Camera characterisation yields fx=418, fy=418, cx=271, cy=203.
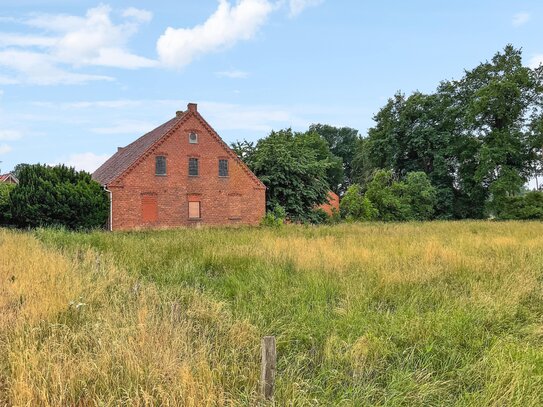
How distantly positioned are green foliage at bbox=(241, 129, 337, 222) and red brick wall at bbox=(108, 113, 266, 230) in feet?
4.51

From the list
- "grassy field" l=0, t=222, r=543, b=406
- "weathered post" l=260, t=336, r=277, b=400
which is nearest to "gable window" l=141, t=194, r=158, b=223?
"grassy field" l=0, t=222, r=543, b=406

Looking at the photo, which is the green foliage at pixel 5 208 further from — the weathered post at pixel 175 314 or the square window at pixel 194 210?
the weathered post at pixel 175 314

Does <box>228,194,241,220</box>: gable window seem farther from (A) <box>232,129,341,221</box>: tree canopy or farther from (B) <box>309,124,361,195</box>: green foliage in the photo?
(B) <box>309,124,361,195</box>: green foliage

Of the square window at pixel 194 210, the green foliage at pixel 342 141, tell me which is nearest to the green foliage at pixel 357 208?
the square window at pixel 194 210

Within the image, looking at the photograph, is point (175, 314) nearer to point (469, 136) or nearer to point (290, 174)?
point (290, 174)

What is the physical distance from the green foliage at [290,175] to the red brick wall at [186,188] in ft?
4.51

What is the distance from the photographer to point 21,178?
2514 cm

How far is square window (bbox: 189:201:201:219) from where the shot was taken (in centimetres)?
3466

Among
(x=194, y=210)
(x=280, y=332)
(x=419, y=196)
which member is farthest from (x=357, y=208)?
(x=280, y=332)

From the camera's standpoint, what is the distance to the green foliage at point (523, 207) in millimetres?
33844

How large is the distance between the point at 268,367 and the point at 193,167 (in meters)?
32.4

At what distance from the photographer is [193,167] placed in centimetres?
3503

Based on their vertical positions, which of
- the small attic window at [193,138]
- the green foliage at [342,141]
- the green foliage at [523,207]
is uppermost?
the green foliage at [342,141]

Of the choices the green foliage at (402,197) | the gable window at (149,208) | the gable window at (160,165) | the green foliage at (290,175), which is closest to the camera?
the gable window at (149,208)
